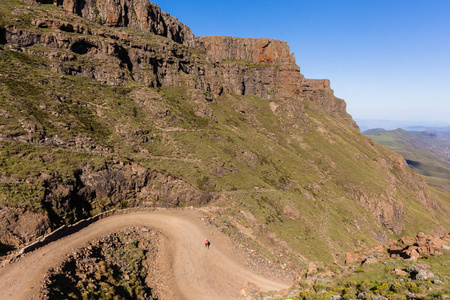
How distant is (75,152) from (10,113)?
13.1m

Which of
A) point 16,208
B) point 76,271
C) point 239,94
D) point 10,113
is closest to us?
point 76,271

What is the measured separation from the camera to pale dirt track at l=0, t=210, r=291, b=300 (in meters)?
19.2

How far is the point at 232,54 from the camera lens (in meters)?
156

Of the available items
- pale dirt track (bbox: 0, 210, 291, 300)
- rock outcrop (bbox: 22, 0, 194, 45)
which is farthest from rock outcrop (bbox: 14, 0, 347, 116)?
pale dirt track (bbox: 0, 210, 291, 300)

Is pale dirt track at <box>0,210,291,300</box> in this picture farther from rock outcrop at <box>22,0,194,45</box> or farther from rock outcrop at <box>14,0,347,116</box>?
rock outcrop at <box>22,0,194,45</box>

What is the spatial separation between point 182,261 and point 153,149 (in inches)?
1314

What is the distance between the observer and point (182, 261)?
29234 mm

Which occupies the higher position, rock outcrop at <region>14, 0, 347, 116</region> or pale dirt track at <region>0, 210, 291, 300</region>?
rock outcrop at <region>14, 0, 347, 116</region>

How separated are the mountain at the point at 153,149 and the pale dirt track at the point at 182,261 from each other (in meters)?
3.85

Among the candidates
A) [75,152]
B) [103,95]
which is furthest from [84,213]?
[103,95]

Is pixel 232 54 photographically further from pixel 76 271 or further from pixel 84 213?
pixel 76 271

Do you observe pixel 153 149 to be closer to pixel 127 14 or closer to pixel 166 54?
pixel 166 54

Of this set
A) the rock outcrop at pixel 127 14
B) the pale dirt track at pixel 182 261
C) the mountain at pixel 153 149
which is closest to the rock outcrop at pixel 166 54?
the rock outcrop at pixel 127 14

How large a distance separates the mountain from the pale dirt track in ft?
12.6
